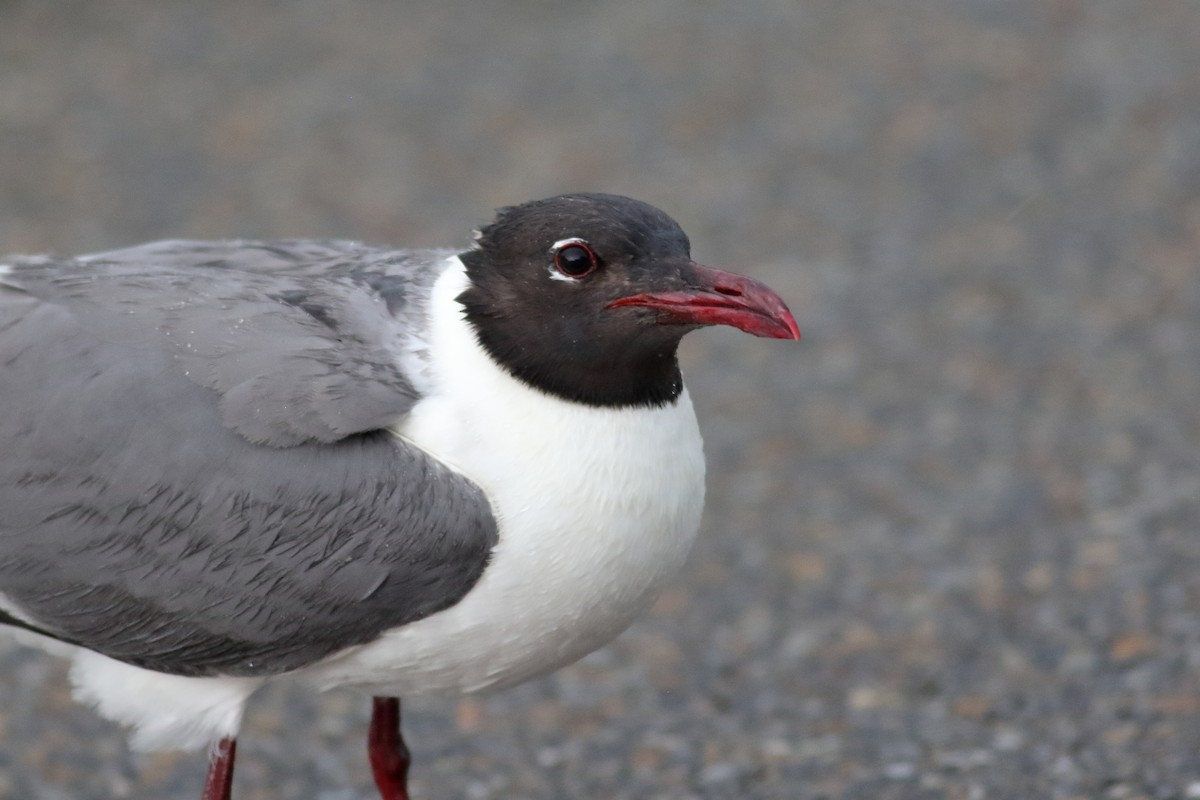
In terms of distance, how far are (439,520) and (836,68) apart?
913cm

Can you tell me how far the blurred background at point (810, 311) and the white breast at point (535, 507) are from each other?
1.59 meters

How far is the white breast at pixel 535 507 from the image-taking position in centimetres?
409

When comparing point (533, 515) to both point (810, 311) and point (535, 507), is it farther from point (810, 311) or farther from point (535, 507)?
point (810, 311)

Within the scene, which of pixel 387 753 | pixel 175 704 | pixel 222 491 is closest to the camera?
pixel 222 491

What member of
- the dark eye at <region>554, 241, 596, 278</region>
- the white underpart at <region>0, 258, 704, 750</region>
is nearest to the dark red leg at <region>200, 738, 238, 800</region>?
the white underpart at <region>0, 258, 704, 750</region>

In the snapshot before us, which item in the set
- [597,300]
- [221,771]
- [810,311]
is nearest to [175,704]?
[221,771]

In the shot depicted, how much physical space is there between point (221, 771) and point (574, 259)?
1706mm

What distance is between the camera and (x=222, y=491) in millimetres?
4055

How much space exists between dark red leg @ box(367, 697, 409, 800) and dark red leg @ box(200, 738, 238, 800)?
65 centimetres

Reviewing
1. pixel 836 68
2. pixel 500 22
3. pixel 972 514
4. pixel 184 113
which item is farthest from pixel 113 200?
pixel 972 514

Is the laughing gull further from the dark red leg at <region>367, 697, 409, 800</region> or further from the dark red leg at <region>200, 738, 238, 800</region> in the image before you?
the dark red leg at <region>367, 697, 409, 800</region>

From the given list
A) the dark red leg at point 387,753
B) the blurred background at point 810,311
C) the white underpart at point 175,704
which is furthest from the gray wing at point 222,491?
the blurred background at point 810,311

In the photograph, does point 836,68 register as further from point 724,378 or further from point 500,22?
point 724,378

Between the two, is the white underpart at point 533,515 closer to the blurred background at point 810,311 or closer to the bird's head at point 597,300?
the bird's head at point 597,300
